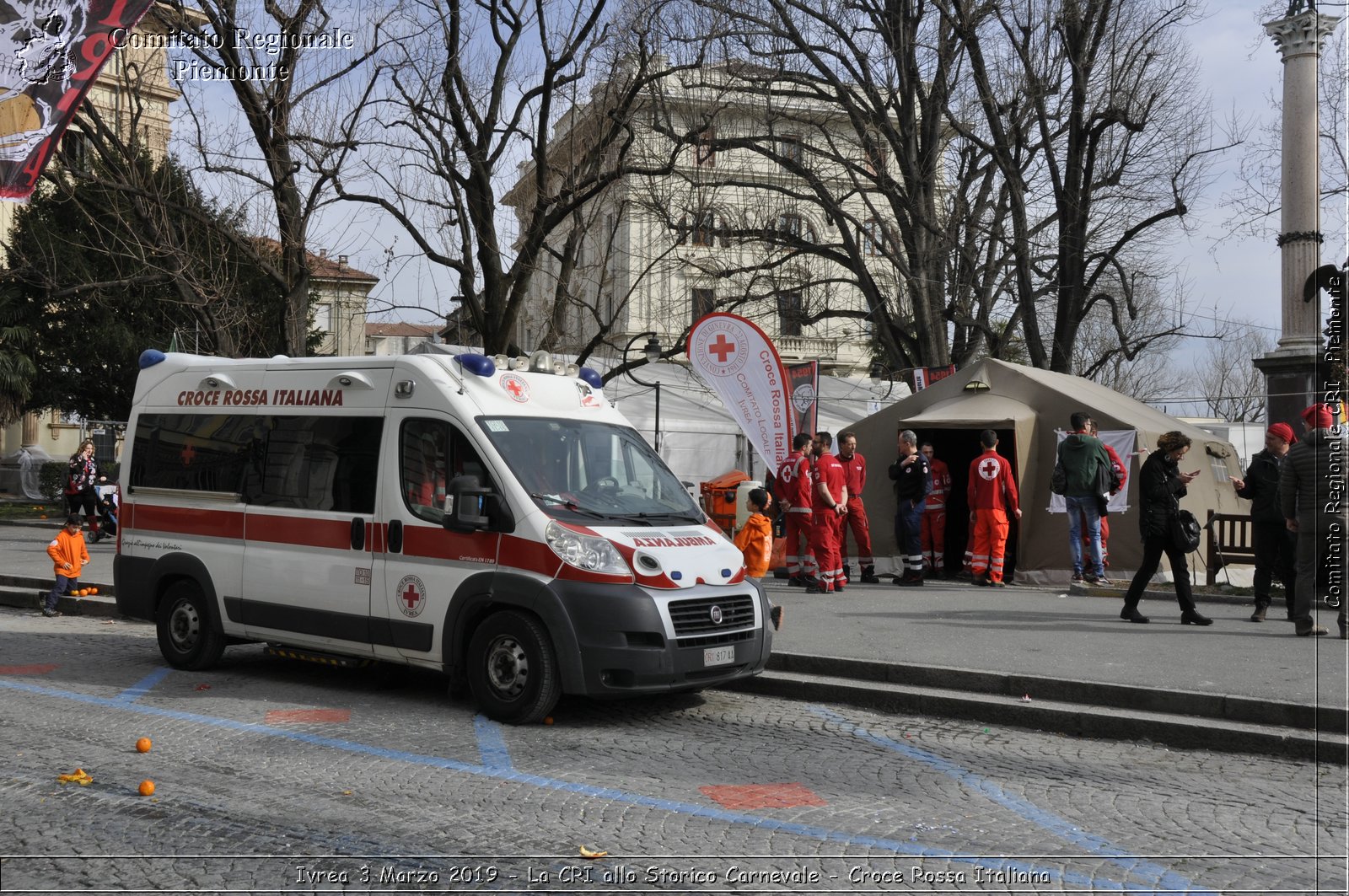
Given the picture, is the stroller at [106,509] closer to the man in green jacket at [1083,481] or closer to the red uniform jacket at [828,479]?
the red uniform jacket at [828,479]

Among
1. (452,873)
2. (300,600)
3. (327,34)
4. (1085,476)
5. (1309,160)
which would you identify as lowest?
(452,873)

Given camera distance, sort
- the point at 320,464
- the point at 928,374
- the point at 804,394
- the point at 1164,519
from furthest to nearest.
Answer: the point at 928,374, the point at 804,394, the point at 1164,519, the point at 320,464

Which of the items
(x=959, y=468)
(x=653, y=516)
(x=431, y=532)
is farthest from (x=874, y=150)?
(x=431, y=532)

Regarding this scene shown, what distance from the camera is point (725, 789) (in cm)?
598

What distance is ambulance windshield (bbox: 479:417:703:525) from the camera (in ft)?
25.4

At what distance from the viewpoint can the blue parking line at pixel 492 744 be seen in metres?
6.46

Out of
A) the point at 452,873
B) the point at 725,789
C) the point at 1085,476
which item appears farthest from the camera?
the point at 1085,476

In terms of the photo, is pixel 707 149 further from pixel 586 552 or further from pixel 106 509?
pixel 586 552

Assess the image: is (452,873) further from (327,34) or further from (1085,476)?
(327,34)

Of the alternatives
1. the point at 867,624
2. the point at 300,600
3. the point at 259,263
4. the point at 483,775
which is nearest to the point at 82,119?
the point at 259,263

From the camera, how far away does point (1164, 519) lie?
10469mm

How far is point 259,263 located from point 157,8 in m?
4.05

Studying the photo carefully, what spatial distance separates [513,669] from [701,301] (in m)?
20.3

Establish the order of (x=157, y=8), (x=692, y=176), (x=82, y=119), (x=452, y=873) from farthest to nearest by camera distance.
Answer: (x=692, y=176)
(x=82, y=119)
(x=157, y=8)
(x=452, y=873)
